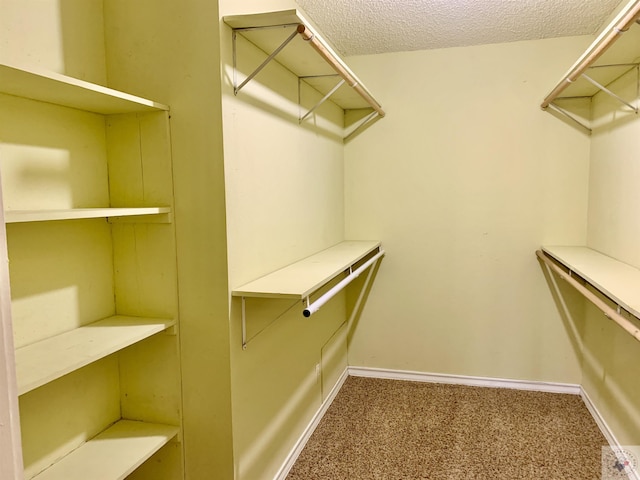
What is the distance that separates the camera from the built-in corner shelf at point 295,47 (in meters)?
1.57

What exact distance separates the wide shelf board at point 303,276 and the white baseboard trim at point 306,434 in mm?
933

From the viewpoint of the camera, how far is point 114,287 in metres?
1.73

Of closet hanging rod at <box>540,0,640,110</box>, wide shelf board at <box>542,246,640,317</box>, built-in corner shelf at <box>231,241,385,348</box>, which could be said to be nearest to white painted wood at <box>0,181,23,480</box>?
built-in corner shelf at <box>231,241,385,348</box>

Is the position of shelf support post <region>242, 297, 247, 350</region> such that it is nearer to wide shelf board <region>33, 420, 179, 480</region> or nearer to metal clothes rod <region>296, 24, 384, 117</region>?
wide shelf board <region>33, 420, 179, 480</region>

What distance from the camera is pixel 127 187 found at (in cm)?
169

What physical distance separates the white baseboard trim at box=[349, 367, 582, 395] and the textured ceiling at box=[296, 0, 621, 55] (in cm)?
226

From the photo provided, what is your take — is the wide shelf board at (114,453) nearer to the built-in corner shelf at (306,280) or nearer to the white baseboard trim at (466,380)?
the built-in corner shelf at (306,280)

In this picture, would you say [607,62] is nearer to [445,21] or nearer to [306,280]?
[445,21]

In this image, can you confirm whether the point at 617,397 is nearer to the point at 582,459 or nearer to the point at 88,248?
the point at 582,459

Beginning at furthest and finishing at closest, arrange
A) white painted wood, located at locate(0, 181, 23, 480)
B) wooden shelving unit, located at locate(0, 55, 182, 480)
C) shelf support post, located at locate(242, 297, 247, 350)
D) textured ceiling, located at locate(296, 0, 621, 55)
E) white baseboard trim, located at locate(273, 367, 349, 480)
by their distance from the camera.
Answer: textured ceiling, located at locate(296, 0, 621, 55), white baseboard trim, located at locate(273, 367, 349, 480), shelf support post, located at locate(242, 297, 247, 350), wooden shelving unit, located at locate(0, 55, 182, 480), white painted wood, located at locate(0, 181, 23, 480)

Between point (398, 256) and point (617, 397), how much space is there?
151 cm

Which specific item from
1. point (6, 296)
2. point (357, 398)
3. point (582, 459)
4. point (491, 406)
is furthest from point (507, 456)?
point (6, 296)

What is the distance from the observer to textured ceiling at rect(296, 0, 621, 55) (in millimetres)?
2355

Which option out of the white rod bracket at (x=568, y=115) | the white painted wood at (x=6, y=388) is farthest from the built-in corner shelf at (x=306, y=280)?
the white rod bracket at (x=568, y=115)
